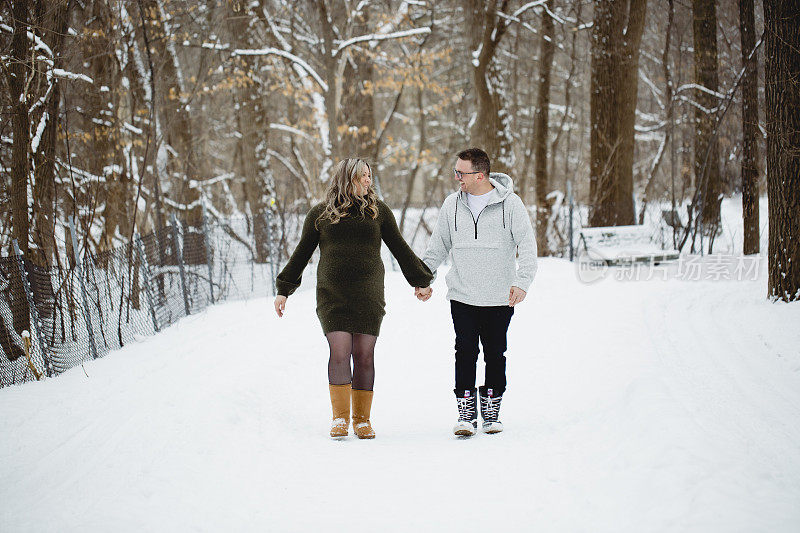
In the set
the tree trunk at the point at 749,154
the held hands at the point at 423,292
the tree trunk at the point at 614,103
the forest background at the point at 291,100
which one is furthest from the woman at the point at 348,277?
the tree trunk at the point at 749,154

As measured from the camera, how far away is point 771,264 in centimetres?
765

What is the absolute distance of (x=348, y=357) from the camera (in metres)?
4.70

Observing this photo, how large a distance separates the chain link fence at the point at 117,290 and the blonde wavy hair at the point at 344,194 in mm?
3726

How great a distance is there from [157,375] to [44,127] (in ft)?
14.9

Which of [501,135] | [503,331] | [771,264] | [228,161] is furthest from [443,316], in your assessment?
[228,161]

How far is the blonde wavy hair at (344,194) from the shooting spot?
4598mm

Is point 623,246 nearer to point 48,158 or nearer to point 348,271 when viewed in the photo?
point 348,271

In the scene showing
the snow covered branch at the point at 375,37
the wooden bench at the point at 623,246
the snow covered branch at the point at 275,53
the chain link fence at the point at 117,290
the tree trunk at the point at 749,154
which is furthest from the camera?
the snow covered branch at the point at 275,53

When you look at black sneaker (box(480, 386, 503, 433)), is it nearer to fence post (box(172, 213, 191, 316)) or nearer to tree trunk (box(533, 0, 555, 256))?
fence post (box(172, 213, 191, 316))

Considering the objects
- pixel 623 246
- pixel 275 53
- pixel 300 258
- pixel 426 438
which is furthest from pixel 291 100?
pixel 426 438

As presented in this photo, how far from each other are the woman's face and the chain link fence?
3.92m

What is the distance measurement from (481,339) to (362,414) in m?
0.97

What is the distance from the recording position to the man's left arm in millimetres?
4672

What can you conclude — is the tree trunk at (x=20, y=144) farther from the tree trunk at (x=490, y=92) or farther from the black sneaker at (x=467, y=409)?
the tree trunk at (x=490, y=92)
